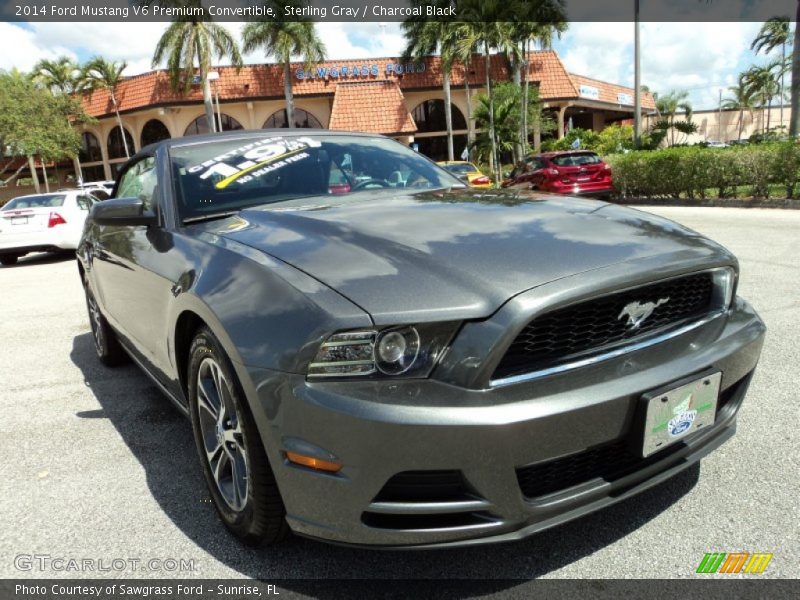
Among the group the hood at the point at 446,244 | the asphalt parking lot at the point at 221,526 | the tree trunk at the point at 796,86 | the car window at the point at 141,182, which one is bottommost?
the asphalt parking lot at the point at 221,526

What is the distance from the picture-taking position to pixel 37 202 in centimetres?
1222

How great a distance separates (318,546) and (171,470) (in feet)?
3.43

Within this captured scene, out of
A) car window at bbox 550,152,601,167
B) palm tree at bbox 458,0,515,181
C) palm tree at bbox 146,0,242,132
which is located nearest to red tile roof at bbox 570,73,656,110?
palm tree at bbox 458,0,515,181

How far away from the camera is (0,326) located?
636cm

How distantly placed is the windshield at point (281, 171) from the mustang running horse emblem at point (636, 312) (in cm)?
155

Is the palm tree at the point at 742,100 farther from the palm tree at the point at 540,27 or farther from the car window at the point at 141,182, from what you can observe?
the car window at the point at 141,182

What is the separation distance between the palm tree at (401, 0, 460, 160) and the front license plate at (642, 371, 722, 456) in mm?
29584

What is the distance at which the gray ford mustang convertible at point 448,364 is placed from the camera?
5.40 feet

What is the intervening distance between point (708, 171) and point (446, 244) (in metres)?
14.9

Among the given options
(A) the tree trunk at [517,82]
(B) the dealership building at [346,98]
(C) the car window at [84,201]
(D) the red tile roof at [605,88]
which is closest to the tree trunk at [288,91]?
(B) the dealership building at [346,98]

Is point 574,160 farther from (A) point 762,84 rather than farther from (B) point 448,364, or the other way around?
(A) point 762,84

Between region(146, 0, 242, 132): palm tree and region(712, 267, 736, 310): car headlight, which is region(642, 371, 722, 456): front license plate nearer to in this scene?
region(712, 267, 736, 310): car headlight

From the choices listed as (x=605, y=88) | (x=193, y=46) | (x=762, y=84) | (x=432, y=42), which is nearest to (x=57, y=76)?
(x=193, y=46)

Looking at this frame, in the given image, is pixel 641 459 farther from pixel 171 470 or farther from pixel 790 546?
pixel 171 470
